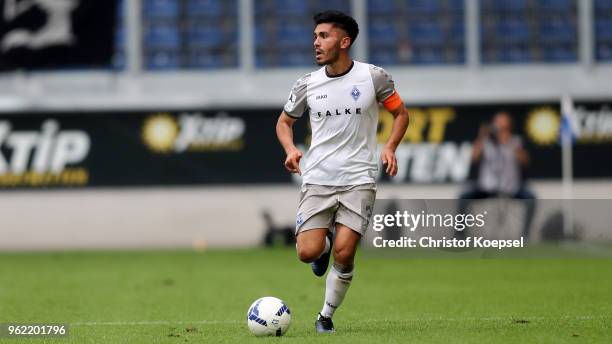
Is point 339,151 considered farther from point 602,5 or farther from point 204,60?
point 602,5

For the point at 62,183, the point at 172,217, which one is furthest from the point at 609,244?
the point at 62,183

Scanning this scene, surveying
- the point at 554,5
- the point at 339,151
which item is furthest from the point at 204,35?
the point at 339,151

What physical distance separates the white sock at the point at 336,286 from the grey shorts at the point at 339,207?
0.32 m

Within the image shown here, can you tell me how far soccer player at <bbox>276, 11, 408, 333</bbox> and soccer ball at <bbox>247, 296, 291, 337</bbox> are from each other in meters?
0.39

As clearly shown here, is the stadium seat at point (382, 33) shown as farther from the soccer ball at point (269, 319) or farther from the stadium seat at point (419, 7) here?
the soccer ball at point (269, 319)

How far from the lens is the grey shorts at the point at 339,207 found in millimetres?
9492

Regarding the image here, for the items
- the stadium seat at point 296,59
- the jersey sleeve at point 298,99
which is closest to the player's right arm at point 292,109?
the jersey sleeve at point 298,99

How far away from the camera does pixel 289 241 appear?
26.5m

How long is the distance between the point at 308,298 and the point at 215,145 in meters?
13.5

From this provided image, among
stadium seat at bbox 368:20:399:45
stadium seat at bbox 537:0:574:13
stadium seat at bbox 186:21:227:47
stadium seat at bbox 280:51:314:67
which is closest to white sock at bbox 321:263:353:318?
stadium seat at bbox 280:51:314:67

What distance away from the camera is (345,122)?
375 inches

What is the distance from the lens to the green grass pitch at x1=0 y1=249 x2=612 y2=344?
32.1ft

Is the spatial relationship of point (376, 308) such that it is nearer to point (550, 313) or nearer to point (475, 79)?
point (550, 313)

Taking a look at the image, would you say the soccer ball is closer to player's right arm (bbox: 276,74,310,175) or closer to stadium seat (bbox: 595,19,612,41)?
player's right arm (bbox: 276,74,310,175)
